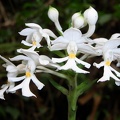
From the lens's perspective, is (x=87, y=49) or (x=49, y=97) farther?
(x=49, y=97)

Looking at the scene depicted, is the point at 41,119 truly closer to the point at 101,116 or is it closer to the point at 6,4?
the point at 101,116

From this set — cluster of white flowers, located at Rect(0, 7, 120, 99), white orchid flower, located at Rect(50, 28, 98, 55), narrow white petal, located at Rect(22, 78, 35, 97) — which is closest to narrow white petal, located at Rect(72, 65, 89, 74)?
cluster of white flowers, located at Rect(0, 7, 120, 99)

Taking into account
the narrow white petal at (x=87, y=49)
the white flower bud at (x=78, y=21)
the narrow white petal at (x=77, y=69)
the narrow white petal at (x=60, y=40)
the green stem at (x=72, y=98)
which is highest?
the white flower bud at (x=78, y=21)

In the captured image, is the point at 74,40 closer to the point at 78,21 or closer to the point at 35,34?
the point at 78,21

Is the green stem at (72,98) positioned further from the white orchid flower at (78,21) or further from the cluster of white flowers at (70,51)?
the white orchid flower at (78,21)

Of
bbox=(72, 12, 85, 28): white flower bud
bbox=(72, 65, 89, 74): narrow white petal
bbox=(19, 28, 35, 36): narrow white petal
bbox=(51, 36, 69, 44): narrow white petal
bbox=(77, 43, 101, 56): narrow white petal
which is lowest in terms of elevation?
bbox=(72, 65, 89, 74): narrow white petal

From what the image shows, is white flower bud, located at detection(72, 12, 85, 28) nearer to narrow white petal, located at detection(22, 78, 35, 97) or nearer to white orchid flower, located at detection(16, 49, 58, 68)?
white orchid flower, located at detection(16, 49, 58, 68)

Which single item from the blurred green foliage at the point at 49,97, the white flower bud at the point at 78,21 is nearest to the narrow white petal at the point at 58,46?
the white flower bud at the point at 78,21

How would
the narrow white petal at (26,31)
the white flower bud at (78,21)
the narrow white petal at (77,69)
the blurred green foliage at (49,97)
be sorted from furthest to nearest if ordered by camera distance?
the blurred green foliage at (49,97) < the narrow white petal at (26,31) < the white flower bud at (78,21) < the narrow white petal at (77,69)

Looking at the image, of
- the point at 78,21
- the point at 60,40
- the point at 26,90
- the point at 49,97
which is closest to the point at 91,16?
the point at 78,21

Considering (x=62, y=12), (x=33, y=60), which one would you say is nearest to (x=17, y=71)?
(x=33, y=60)

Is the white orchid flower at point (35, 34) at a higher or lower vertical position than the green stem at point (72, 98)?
higher
